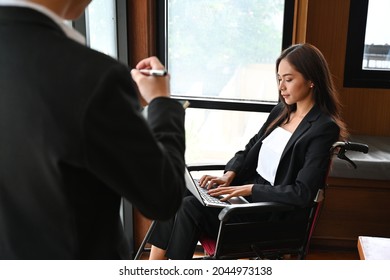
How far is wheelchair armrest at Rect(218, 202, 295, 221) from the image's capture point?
5.77ft

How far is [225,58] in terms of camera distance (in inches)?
107

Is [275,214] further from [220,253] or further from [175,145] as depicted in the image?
[175,145]

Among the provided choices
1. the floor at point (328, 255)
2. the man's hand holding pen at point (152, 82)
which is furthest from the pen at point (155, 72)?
the floor at point (328, 255)

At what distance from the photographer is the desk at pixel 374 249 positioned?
51.8 inches

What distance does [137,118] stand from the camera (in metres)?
0.72

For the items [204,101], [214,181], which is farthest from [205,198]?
[204,101]

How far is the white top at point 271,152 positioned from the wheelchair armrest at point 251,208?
0.28 m

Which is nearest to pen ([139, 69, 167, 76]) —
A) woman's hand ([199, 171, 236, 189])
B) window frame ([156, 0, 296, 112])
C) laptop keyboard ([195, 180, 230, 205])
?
laptop keyboard ([195, 180, 230, 205])

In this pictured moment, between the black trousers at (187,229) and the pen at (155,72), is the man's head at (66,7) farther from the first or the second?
the black trousers at (187,229)

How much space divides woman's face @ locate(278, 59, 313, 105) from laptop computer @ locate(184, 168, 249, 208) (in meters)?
0.54

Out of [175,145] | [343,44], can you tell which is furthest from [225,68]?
[175,145]

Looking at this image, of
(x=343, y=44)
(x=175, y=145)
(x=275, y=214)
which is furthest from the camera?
(x=343, y=44)
